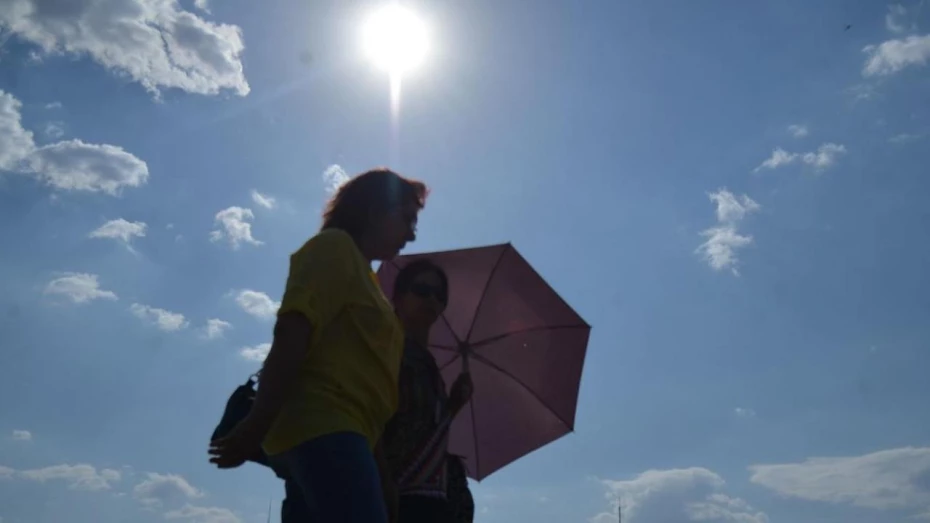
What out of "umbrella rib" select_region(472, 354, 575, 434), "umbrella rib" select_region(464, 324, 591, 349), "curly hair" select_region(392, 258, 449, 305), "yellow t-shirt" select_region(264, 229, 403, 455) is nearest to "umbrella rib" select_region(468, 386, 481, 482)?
"umbrella rib" select_region(472, 354, 575, 434)

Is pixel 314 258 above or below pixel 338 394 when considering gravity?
above

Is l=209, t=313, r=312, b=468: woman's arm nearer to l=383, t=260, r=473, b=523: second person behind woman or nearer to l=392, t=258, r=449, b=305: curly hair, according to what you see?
l=383, t=260, r=473, b=523: second person behind woman

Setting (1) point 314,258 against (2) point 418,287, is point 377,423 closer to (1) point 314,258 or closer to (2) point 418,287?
(1) point 314,258

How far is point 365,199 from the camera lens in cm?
325

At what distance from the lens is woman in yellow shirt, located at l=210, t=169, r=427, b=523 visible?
2574 millimetres

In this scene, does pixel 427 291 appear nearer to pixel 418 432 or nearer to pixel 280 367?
pixel 418 432

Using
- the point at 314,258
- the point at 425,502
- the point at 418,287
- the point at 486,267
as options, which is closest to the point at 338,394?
the point at 314,258

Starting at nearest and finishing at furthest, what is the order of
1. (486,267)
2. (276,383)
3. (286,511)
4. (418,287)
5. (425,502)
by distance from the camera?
(276,383) → (286,511) → (425,502) → (418,287) → (486,267)

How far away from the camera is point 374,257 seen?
3.21m

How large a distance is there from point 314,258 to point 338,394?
1.49 ft

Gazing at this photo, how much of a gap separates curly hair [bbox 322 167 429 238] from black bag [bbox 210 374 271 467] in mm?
660

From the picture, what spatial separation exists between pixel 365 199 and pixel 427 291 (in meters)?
1.55

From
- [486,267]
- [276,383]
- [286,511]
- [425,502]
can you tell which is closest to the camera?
[276,383]

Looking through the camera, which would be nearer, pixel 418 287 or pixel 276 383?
pixel 276 383
